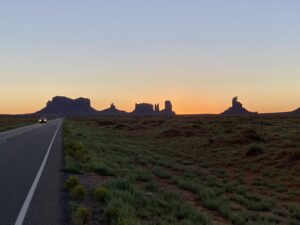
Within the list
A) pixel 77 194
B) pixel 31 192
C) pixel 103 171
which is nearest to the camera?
pixel 77 194

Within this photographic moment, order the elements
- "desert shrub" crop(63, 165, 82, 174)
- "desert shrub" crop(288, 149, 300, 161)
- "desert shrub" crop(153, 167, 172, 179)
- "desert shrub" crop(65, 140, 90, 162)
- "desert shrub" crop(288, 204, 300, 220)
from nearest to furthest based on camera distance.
→ 1. "desert shrub" crop(288, 204, 300, 220)
2. "desert shrub" crop(63, 165, 82, 174)
3. "desert shrub" crop(153, 167, 172, 179)
4. "desert shrub" crop(65, 140, 90, 162)
5. "desert shrub" crop(288, 149, 300, 161)

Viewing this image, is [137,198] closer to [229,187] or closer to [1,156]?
[229,187]

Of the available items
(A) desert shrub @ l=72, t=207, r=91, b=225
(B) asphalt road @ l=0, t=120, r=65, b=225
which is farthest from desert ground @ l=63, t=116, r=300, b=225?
(B) asphalt road @ l=0, t=120, r=65, b=225

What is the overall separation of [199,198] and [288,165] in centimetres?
1087

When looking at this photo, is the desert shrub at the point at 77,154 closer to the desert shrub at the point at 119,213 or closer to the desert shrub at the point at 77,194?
the desert shrub at the point at 77,194

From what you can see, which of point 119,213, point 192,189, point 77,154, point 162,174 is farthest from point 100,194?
point 77,154

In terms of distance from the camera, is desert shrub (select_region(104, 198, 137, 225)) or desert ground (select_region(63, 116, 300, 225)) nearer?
desert shrub (select_region(104, 198, 137, 225))

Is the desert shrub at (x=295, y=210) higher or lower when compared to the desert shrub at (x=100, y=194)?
lower

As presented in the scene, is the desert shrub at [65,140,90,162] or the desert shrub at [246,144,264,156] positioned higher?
the desert shrub at [65,140,90,162]

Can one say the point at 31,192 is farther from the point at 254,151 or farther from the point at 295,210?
the point at 254,151

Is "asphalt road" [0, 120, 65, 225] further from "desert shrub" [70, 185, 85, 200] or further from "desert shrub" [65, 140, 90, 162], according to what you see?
"desert shrub" [65, 140, 90, 162]

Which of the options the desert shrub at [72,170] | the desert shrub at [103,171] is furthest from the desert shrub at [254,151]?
the desert shrub at [72,170]

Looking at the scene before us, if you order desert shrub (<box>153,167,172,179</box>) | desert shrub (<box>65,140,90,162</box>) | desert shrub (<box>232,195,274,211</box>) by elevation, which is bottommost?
desert shrub (<box>232,195,274,211</box>)

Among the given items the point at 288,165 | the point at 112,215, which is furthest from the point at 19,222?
the point at 288,165
